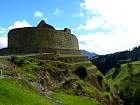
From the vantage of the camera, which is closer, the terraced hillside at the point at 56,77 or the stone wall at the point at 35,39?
the terraced hillside at the point at 56,77

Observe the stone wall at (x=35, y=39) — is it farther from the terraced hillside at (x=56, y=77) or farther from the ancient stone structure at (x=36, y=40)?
the terraced hillside at (x=56, y=77)

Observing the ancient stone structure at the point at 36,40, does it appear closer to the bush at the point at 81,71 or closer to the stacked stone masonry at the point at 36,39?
the stacked stone masonry at the point at 36,39

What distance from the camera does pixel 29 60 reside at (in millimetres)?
65125

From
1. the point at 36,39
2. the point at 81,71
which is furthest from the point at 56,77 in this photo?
the point at 36,39

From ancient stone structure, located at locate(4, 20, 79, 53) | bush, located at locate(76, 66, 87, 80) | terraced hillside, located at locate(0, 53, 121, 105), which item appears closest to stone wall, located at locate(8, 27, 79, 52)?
ancient stone structure, located at locate(4, 20, 79, 53)

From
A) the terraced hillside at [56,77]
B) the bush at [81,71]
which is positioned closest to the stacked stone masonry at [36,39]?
the terraced hillside at [56,77]

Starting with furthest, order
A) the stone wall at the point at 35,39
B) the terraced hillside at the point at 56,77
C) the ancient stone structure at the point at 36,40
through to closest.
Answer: the stone wall at the point at 35,39, the ancient stone structure at the point at 36,40, the terraced hillside at the point at 56,77

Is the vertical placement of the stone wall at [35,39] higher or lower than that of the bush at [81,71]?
higher

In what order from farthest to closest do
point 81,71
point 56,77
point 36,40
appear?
point 36,40
point 81,71
point 56,77

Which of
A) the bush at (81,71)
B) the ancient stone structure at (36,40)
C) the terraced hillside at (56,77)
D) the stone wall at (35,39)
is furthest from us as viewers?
the stone wall at (35,39)

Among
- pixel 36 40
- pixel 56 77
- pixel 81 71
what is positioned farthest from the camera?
pixel 36 40

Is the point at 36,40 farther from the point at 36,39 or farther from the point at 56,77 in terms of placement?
the point at 56,77

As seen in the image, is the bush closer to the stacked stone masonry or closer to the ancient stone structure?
the ancient stone structure

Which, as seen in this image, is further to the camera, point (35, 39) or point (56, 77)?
point (35, 39)
